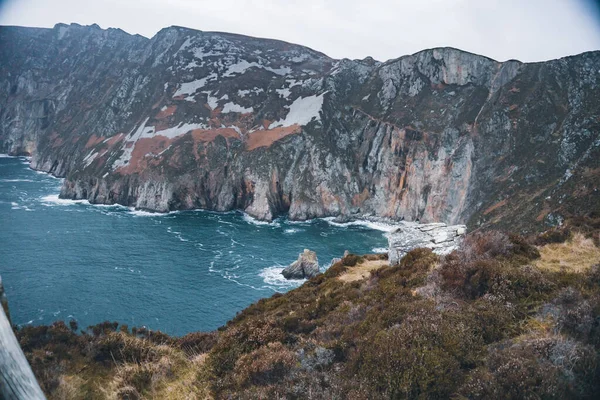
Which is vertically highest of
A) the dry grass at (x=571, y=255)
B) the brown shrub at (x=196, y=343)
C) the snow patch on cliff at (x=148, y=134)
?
the snow patch on cliff at (x=148, y=134)

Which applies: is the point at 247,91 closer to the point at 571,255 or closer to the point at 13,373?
the point at 571,255

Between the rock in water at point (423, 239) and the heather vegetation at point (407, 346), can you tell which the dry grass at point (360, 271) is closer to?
the rock in water at point (423, 239)

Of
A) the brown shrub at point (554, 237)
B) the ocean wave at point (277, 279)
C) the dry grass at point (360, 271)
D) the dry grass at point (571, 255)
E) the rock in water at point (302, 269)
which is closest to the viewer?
the dry grass at point (571, 255)

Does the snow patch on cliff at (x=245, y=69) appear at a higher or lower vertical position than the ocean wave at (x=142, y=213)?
higher

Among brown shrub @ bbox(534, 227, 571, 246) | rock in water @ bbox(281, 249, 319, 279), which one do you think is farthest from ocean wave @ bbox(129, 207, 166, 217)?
brown shrub @ bbox(534, 227, 571, 246)

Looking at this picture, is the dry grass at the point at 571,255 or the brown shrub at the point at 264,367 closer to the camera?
the brown shrub at the point at 264,367

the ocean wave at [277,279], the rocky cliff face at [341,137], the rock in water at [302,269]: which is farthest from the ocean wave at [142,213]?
the rock in water at [302,269]

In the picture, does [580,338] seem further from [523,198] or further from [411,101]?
[411,101]

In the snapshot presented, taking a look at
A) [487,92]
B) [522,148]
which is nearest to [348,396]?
[522,148]

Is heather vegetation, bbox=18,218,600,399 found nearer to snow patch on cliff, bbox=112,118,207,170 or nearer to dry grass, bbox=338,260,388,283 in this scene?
dry grass, bbox=338,260,388,283
